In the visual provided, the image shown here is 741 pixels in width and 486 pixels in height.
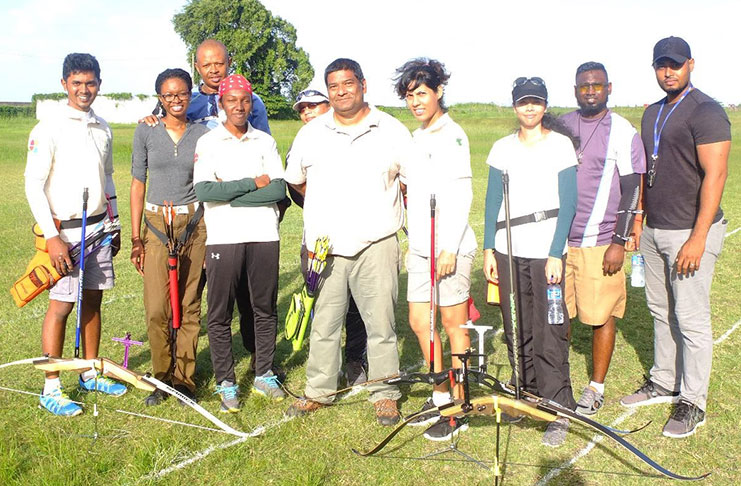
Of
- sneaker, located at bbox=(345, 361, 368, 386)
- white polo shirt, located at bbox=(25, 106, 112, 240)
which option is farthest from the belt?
sneaker, located at bbox=(345, 361, 368, 386)

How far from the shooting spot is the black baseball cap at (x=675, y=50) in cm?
421

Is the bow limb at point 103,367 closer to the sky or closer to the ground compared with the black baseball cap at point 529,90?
closer to the ground

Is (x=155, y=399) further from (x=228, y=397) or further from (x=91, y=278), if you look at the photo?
(x=91, y=278)

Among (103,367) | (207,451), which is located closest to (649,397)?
(207,451)

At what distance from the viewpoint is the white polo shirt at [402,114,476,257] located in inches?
163

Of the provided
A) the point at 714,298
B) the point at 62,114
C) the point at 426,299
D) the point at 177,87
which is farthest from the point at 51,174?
the point at 714,298

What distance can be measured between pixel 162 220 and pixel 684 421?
384cm

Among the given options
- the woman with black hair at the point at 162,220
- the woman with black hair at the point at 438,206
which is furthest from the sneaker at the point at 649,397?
the woman with black hair at the point at 162,220

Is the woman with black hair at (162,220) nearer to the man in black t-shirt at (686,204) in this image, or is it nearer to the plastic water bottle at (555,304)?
the plastic water bottle at (555,304)

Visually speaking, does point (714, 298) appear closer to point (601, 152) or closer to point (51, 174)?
point (601, 152)

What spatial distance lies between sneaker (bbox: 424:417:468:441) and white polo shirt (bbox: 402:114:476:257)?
44.2 inches

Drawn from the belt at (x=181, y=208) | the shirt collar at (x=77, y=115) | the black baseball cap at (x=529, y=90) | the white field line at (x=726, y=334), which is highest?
the black baseball cap at (x=529, y=90)

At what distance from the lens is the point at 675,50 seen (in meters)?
4.25

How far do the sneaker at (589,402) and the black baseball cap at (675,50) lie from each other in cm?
237
